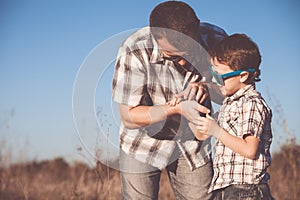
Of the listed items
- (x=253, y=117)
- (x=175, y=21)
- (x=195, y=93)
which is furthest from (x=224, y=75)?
(x=175, y=21)

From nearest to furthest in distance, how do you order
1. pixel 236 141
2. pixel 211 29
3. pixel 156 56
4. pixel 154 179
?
pixel 236 141, pixel 156 56, pixel 154 179, pixel 211 29

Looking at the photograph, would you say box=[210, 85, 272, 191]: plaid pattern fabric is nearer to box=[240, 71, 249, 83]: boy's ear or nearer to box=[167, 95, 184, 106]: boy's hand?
box=[240, 71, 249, 83]: boy's ear

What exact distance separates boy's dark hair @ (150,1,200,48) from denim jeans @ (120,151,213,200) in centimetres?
75

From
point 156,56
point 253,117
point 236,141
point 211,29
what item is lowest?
point 236,141

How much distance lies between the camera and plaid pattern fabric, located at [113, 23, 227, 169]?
10.0 ft

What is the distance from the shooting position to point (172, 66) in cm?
309

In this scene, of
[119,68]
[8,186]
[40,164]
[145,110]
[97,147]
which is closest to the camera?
[145,110]

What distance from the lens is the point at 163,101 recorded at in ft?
10.1

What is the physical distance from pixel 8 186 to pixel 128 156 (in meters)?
3.68

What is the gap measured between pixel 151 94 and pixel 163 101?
82mm

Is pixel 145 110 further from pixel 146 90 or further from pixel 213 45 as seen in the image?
pixel 213 45

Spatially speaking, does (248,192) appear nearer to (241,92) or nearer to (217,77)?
(241,92)

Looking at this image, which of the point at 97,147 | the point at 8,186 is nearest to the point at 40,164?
the point at 8,186

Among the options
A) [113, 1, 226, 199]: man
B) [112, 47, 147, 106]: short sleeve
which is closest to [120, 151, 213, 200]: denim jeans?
[113, 1, 226, 199]: man
